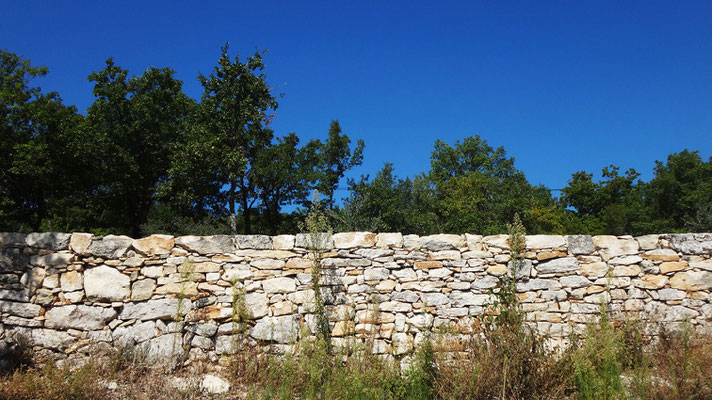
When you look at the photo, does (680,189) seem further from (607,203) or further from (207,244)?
(207,244)

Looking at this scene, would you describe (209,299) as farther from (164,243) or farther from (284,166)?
(284,166)

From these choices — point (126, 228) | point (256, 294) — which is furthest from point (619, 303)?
point (126, 228)

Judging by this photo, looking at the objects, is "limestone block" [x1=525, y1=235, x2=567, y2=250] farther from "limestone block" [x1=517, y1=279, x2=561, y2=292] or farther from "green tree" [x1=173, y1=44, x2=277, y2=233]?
"green tree" [x1=173, y1=44, x2=277, y2=233]

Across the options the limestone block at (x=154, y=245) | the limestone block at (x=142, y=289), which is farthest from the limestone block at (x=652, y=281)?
the limestone block at (x=142, y=289)

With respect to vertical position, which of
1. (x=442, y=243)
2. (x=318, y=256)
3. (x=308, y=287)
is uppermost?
(x=442, y=243)

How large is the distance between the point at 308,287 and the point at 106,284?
281cm

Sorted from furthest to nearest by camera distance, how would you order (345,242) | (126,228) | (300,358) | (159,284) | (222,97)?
(126,228)
(222,97)
(345,242)
(159,284)
(300,358)

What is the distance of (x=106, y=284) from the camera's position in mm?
5910

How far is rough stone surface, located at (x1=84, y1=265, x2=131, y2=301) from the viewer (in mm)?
5871

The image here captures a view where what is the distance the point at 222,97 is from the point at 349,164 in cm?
780

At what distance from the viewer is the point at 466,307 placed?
20.4ft

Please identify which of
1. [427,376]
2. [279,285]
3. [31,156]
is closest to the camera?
[427,376]

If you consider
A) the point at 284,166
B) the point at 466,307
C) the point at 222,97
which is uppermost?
the point at 222,97

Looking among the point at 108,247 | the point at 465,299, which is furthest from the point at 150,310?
the point at 465,299
